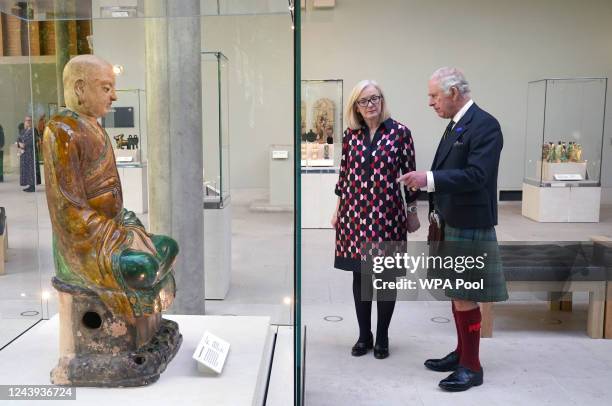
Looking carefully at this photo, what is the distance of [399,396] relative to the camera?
10.5ft

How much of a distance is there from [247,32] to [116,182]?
48.1 inches

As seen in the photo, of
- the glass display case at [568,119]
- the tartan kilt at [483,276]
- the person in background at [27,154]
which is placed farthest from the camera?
the glass display case at [568,119]

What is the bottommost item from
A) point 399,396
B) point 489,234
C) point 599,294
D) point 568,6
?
point 399,396

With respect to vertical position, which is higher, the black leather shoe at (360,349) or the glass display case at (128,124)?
the glass display case at (128,124)

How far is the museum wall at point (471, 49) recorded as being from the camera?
34.1 ft

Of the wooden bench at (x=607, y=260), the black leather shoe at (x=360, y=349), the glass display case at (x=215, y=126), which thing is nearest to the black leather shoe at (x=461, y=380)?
the black leather shoe at (x=360, y=349)

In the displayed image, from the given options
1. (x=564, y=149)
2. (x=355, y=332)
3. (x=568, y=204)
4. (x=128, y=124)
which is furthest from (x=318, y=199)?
(x=128, y=124)

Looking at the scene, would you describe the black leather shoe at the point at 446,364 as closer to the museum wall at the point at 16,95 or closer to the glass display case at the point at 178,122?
the glass display case at the point at 178,122

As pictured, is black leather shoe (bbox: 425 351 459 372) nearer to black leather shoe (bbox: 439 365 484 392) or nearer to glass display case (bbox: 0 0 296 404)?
black leather shoe (bbox: 439 365 484 392)

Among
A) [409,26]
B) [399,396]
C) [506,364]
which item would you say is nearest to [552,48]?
[409,26]

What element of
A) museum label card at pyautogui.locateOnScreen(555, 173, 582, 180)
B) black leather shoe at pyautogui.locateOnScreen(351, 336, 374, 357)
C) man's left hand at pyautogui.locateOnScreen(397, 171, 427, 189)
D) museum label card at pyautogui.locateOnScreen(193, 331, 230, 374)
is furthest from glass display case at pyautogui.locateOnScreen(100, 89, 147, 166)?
museum label card at pyautogui.locateOnScreen(555, 173, 582, 180)

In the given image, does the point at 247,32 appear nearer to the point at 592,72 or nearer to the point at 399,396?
the point at 399,396

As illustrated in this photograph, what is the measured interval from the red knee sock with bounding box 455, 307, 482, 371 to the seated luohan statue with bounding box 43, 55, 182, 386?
165cm

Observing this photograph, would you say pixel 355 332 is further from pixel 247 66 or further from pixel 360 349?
pixel 247 66
